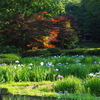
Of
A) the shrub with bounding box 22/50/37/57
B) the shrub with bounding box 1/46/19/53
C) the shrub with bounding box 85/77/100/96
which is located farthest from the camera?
the shrub with bounding box 22/50/37/57

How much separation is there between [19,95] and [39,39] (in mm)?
9069

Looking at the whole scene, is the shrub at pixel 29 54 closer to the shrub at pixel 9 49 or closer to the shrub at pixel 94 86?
the shrub at pixel 9 49

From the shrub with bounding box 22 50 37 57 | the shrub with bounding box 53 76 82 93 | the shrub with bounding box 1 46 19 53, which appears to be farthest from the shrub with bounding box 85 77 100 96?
the shrub with bounding box 1 46 19 53

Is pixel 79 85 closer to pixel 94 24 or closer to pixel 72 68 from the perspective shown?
pixel 72 68

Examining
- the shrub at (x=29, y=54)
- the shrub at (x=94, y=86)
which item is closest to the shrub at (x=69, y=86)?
the shrub at (x=94, y=86)

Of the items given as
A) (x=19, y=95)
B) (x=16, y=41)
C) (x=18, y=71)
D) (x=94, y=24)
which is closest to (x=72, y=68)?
(x=18, y=71)

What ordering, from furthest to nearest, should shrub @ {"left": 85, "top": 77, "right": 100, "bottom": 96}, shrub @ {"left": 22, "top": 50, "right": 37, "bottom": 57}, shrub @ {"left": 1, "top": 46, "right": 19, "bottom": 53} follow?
1. shrub @ {"left": 22, "top": 50, "right": 37, "bottom": 57}
2. shrub @ {"left": 1, "top": 46, "right": 19, "bottom": 53}
3. shrub @ {"left": 85, "top": 77, "right": 100, "bottom": 96}

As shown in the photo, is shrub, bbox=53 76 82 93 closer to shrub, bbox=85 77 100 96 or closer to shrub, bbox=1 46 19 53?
shrub, bbox=85 77 100 96

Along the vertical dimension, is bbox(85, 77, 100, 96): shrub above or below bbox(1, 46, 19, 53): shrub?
below

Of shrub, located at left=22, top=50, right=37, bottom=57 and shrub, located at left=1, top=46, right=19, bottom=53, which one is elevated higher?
shrub, located at left=1, top=46, right=19, bottom=53

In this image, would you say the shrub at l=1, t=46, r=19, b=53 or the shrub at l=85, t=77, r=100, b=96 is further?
the shrub at l=1, t=46, r=19, b=53

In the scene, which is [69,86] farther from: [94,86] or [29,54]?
[29,54]

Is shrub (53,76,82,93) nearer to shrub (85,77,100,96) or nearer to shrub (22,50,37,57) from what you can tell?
shrub (85,77,100,96)

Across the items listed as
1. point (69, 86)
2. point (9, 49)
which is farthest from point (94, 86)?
point (9, 49)
